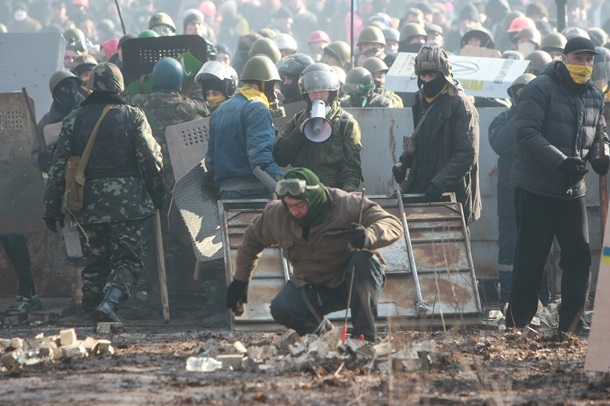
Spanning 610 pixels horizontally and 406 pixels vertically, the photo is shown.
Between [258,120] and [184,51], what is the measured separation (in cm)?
321

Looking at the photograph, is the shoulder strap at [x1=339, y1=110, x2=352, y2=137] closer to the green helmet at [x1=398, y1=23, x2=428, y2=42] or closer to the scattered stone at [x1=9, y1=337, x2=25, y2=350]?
the scattered stone at [x1=9, y1=337, x2=25, y2=350]

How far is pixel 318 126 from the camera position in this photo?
9.96 m

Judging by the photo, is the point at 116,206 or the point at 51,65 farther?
the point at 51,65

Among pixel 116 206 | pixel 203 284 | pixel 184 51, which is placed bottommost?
pixel 203 284

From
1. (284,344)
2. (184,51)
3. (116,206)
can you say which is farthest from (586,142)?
(184,51)

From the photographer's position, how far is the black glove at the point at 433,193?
382 inches

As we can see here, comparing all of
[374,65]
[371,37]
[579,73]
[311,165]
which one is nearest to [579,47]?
[579,73]

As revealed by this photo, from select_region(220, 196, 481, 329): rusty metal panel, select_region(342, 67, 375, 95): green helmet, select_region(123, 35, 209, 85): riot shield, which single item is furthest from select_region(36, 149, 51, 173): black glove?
select_region(342, 67, 375, 95): green helmet

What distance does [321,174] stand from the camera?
10.1m

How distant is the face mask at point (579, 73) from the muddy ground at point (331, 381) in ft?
5.85

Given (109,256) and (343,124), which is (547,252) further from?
(109,256)

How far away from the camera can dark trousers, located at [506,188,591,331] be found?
892cm

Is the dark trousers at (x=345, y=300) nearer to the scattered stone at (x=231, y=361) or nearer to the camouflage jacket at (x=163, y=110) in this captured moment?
the scattered stone at (x=231, y=361)

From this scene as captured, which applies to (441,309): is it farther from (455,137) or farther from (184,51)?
(184,51)
